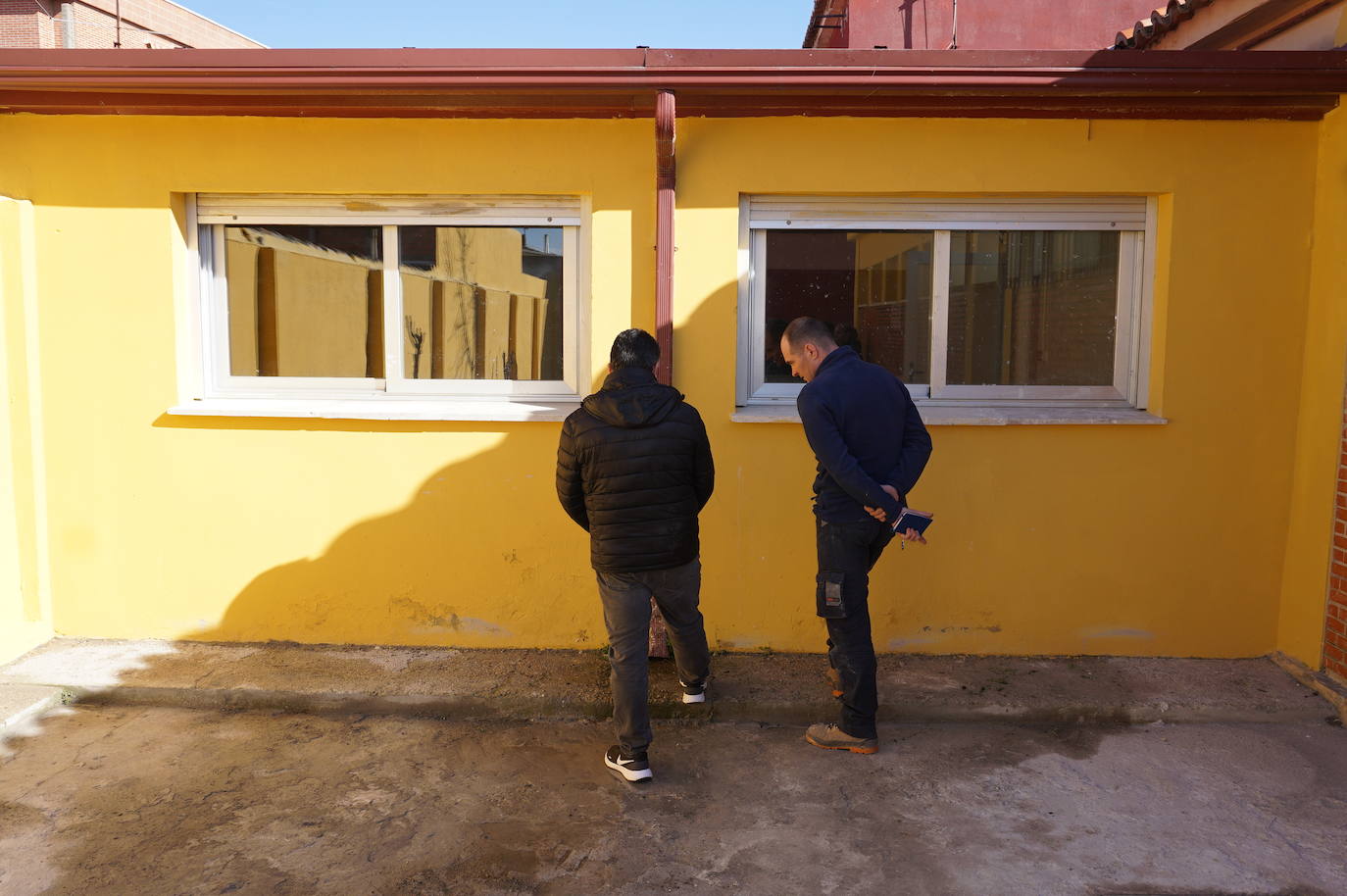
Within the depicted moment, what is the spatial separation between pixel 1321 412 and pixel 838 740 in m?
3.01

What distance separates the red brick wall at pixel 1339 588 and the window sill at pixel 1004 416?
2.69ft

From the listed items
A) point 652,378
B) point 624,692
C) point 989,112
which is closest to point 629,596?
point 624,692

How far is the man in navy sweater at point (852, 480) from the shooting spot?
3.93 metres

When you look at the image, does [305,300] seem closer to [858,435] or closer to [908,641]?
[858,435]

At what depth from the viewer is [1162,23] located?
5898 millimetres

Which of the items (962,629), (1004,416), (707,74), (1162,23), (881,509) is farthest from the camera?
(1162,23)

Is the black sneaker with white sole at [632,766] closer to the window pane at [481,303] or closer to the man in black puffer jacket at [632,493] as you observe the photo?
the man in black puffer jacket at [632,493]

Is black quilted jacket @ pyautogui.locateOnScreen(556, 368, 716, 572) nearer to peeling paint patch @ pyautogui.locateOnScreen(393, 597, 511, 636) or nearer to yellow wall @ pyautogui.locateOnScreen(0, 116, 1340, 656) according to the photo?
yellow wall @ pyautogui.locateOnScreen(0, 116, 1340, 656)

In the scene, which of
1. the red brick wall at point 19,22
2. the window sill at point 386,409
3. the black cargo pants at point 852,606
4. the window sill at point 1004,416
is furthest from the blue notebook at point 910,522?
the red brick wall at point 19,22

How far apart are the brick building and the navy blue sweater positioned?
44.3 ft

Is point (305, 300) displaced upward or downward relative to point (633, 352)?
upward

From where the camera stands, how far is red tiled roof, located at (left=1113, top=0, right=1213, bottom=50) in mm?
5445

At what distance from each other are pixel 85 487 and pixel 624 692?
3.42 meters

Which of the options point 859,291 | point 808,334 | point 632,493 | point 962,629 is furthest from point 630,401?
point 962,629
